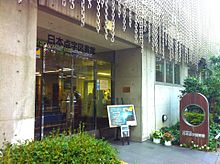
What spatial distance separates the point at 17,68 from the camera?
10.2 feet

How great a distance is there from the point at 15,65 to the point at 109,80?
5145mm

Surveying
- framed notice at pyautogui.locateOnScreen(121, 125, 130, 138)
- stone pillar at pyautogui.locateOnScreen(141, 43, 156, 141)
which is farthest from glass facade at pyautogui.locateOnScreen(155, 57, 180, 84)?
framed notice at pyautogui.locateOnScreen(121, 125, 130, 138)

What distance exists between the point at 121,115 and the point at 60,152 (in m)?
4.31

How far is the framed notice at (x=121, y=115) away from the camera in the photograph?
649 cm

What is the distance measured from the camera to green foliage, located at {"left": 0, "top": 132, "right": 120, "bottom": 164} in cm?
236

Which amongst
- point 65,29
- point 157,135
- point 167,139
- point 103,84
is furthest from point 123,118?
point 65,29

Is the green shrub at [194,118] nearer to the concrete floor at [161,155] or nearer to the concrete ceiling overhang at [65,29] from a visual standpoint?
the concrete floor at [161,155]

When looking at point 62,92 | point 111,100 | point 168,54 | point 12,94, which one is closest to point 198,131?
point 111,100

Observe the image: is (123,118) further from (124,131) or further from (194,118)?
(194,118)

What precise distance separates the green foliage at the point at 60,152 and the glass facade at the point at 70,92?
348cm

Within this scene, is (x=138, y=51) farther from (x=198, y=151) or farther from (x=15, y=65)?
(x=15, y=65)

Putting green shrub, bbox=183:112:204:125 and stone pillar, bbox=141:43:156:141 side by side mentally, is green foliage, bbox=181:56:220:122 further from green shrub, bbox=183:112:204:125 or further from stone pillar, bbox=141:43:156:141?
stone pillar, bbox=141:43:156:141

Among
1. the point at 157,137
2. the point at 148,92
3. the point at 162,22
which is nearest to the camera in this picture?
the point at 162,22

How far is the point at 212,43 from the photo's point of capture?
11914 mm
